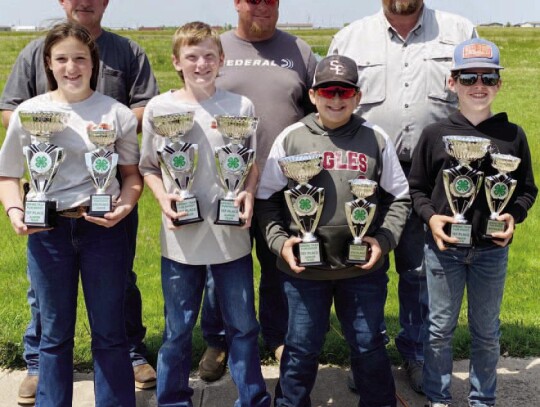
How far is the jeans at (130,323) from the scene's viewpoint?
3672 mm

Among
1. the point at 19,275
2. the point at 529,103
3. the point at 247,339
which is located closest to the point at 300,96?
the point at 247,339

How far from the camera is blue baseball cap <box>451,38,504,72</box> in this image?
10.2 ft

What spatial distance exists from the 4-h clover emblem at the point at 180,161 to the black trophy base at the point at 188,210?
0.50 ft

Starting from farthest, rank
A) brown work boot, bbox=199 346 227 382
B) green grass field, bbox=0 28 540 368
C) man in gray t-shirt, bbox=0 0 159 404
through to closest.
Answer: green grass field, bbox=0 28 540 368
brown work boot, bbox=199 346 227 382
man in gray t-shirt, bbox=0 0 159 404

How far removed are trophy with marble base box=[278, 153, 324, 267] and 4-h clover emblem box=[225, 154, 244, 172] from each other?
7.4 inches

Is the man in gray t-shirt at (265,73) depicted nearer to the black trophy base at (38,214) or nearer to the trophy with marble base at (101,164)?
the trophy with marble base at (101,164)

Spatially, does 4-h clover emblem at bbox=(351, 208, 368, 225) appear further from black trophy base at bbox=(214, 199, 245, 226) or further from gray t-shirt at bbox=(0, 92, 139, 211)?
gray t-shirt at bbox=(0, 92, 139, 211)

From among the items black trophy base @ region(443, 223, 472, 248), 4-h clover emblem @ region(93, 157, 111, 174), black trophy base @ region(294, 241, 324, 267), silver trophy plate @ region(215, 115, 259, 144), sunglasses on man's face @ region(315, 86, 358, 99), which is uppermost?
sunglasses on man's face @ region(315, 86, 358, 99)

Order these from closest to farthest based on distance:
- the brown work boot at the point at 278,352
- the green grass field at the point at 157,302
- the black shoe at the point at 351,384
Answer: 1. the black shoe at the point at 351,384
2. the brown work boot at the point at 278,352
3. the green grass field at the point at 157,302

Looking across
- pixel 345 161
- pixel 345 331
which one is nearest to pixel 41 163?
pixel 345 161

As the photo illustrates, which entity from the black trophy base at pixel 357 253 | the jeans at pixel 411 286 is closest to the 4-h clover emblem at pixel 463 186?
the black trophy base at pixel 357 253

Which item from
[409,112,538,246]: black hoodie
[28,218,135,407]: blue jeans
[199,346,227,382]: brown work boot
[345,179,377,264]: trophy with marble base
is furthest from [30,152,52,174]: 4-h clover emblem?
[409,112,538,246]: black hoodie

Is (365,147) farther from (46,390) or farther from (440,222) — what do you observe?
(46,390)

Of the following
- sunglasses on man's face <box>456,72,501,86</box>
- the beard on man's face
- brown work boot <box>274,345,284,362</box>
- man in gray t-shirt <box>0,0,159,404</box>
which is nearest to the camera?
sunglasses on man's face <box>456,72,501,86</box>
